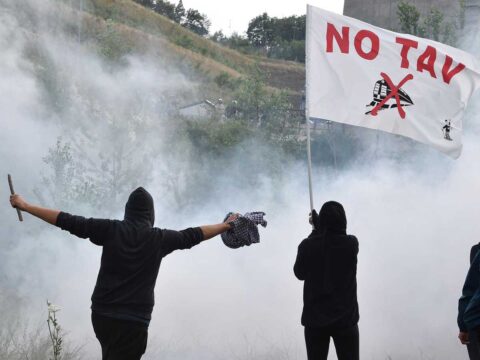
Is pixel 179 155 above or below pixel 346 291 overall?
above

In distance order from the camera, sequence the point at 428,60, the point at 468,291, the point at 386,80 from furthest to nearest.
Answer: the point at 428,60
the point at 386,80
the point at 468,291

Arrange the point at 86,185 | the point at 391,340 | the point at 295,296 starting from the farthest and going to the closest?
1. the point at 86,185
2. the point at 295,296
3. the point at 391,340

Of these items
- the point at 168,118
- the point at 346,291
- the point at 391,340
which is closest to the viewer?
the point at 346,291

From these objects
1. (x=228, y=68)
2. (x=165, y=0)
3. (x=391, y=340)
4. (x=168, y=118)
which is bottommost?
(x=391, y=340)

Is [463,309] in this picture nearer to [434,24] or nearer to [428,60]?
[428,60]

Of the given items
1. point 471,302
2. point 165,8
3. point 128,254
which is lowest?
point 471,302

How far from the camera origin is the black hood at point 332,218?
5.37 meters

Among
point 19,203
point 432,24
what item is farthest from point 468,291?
point 432,24

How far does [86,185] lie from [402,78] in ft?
19.5

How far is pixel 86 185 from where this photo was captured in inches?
467

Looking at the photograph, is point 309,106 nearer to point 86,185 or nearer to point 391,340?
point 391,340

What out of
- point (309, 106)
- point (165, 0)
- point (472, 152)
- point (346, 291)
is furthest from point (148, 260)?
point (165, 0)

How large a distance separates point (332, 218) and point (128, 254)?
120 centimetres

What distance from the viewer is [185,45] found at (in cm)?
3656
